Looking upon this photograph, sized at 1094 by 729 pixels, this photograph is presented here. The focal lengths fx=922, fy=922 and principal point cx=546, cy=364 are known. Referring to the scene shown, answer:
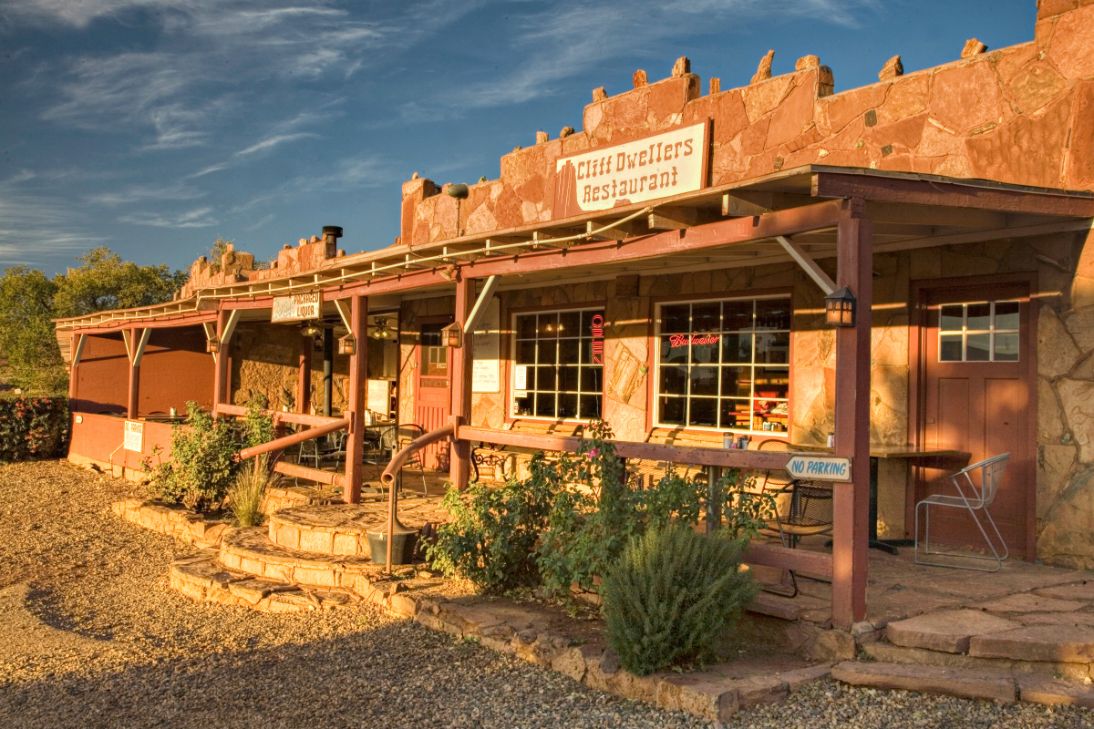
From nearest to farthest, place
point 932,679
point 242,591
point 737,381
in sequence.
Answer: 1. point 932,679
2. point 242,591
3. point 737,381

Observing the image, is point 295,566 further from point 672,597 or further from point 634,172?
point 634,172

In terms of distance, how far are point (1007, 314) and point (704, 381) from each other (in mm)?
2932

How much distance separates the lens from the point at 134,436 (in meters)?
15.4

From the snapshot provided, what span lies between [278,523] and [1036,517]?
6.46 metres

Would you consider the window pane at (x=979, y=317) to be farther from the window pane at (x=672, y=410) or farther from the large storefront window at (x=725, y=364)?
the window pane at (x=672, y=410)

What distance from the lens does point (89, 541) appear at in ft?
36.6

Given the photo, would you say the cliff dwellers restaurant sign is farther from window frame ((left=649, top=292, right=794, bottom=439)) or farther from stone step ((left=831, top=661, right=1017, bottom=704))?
stone step ((left=831, top=661, right=1017, bottom=704))

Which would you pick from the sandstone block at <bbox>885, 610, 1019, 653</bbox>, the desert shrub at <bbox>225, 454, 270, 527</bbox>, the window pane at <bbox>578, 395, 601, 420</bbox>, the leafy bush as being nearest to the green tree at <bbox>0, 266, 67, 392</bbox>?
the leafy bush

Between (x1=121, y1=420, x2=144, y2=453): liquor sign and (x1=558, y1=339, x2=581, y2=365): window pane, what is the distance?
7948 millimetres

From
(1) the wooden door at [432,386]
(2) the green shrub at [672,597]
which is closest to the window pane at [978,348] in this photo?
(2) the green shrub at [672,597]

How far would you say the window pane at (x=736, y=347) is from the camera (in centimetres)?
877

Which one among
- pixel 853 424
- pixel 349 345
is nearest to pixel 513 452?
pixel 349 345

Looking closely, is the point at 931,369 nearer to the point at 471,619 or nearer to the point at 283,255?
the point at 471,619

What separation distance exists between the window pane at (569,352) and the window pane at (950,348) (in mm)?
4315
